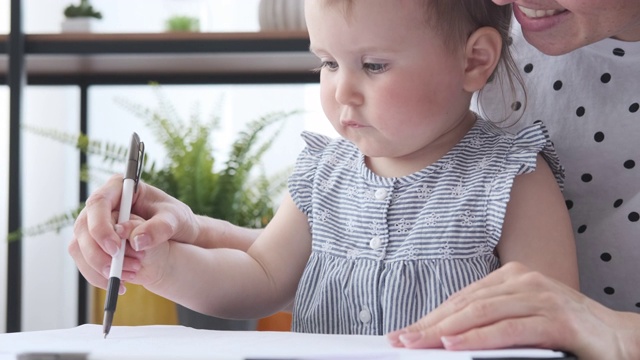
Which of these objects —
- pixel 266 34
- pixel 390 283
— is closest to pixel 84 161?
pixel 266 34

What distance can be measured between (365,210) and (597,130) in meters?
0.32

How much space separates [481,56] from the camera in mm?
1004

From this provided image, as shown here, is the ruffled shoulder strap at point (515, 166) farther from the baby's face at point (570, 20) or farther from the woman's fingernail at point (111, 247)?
the woman's fingernail at point (111, 247)

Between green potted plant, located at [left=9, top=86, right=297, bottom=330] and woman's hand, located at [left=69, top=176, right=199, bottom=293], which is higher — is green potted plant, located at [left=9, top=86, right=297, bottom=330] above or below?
below

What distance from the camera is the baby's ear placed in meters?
1.00

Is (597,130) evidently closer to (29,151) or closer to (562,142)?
(562,142)

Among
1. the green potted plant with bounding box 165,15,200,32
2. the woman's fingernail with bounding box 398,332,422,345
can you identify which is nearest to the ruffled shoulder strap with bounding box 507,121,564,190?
the woman's fingernail with bounding box 398,332,422,345

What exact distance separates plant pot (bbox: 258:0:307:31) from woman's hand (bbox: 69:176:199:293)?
1.20m

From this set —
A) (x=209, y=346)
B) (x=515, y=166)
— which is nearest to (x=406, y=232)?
(x=515, y=166)

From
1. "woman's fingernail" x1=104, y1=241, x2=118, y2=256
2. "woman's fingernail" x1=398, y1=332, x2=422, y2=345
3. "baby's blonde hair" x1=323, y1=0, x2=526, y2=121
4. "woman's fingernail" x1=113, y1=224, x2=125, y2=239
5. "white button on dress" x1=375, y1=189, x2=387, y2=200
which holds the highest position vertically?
"baby's blonde hair" x1=323, y1=0, x2=526, y2=121

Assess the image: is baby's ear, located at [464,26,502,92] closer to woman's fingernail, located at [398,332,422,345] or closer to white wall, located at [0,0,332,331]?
woman's fingernail, located at [398,332,422,345]

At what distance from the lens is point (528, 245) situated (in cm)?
92

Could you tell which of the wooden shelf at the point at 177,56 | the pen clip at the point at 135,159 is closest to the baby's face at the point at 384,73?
the pen clip at the point at 135,159

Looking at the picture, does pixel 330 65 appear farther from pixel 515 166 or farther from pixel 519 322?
pixel 519 322
